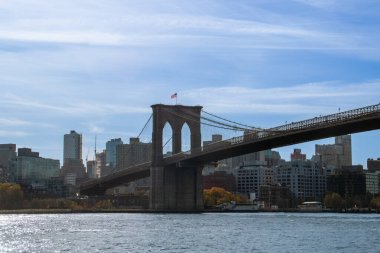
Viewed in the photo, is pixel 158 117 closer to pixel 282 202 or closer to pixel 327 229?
pixel 327 229

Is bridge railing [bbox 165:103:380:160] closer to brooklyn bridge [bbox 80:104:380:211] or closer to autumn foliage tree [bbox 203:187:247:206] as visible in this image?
brooklyn bridge [bbox 80:104:380:211]

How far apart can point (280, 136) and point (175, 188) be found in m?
31.1

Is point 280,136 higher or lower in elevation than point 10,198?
higher

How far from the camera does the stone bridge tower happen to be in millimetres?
113188

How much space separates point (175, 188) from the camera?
114312 mm

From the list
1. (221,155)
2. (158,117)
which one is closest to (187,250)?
(221,155)

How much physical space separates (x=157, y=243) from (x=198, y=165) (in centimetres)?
6134

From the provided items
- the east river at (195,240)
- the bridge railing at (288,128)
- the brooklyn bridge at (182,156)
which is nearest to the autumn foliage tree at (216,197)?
the brooklyn bridge at (182,156)

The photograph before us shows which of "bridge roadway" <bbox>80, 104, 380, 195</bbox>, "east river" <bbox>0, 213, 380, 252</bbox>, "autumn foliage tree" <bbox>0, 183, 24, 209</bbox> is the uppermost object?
"bridge roadway" <bbox>80, 104, 380, 195</bbox>

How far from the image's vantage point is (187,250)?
145 ft

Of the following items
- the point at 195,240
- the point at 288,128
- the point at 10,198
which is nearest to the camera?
the point at 195,240

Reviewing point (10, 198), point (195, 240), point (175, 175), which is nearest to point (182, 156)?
point (175, 175)

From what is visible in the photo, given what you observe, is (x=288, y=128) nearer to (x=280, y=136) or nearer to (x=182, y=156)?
(x=280, y=136)

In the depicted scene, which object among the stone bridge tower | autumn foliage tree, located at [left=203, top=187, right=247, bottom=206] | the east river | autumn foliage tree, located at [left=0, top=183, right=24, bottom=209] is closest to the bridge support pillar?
the stone bridge tower
